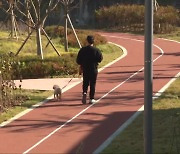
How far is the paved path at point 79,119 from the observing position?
8.43 metres

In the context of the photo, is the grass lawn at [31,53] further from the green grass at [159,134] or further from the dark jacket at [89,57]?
the green grass at [159,134]

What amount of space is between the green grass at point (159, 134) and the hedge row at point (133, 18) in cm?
2121

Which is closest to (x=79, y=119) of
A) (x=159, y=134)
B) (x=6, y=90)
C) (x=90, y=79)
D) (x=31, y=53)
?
(x=90, y=79)

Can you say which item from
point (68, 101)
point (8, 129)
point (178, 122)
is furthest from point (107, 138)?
point (68, 101)

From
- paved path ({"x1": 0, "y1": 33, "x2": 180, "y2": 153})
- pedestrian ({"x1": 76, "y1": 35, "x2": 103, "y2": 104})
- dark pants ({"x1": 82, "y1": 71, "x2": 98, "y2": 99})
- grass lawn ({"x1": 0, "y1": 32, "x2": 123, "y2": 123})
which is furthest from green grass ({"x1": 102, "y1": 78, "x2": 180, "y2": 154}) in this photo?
grass lawn ({"x1": 0, "y1": 32, "x2": 123, "y2": 123})

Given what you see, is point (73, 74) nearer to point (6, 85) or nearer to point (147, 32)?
point (6, 85)

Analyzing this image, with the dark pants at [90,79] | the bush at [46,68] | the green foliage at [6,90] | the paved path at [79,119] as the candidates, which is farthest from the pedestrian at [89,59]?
the bush at [46,68]

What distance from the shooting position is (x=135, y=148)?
7809 millimetres

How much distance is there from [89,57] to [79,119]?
63.4 inches

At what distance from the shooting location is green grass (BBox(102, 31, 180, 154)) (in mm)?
7750

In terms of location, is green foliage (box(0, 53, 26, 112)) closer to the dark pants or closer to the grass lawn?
the grass lawn

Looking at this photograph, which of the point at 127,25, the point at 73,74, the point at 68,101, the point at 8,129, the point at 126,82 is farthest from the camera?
the point at 127,25

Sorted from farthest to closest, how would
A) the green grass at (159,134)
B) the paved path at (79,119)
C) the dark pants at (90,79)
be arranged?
1. the dark pants at (90,79)
2. the paved path at (79,119)
3. the green grass at (159,134)

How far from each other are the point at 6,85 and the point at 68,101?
1.51 metres
